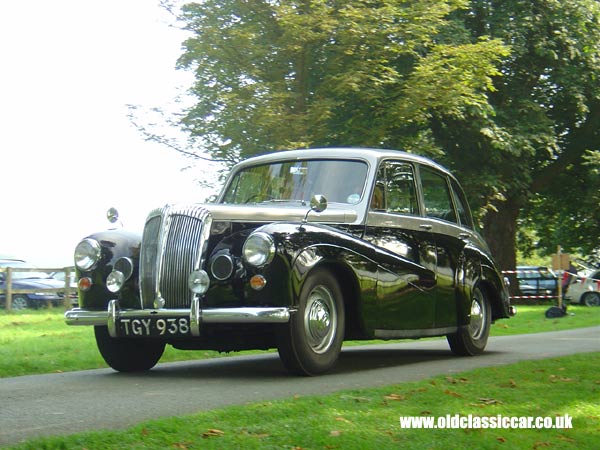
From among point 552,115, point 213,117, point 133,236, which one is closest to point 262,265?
point 133,236

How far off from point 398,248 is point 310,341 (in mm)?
1829

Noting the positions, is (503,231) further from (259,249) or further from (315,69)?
(259,249)

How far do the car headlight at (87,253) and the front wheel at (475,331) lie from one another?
4.13 metres

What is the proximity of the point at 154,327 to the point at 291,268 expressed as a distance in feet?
4.13

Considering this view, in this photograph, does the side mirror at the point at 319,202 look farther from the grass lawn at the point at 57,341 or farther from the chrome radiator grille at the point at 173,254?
the grass lawn at the point at 57,341

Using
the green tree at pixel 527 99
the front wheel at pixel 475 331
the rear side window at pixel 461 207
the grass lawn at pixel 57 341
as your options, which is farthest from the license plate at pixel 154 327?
the green tree at pixel 527 99

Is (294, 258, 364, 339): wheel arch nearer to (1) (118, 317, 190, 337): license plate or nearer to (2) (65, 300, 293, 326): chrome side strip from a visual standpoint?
(2) (65, 300, 293, 326): chrome side strip

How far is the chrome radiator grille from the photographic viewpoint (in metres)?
8.64

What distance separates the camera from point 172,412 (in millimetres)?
6492

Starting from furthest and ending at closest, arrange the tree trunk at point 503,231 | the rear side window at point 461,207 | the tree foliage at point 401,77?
the tree trunk at point 503,231
the tree foliage at point 401,77
the rear side window at point 461,207

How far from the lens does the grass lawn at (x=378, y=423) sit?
5.29 metres

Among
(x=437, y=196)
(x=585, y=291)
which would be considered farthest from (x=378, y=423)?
(x=585, y=291)

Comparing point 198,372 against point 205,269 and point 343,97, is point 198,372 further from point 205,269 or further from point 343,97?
point 343,97

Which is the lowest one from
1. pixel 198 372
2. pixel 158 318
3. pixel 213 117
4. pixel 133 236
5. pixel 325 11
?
pixel 198 372
